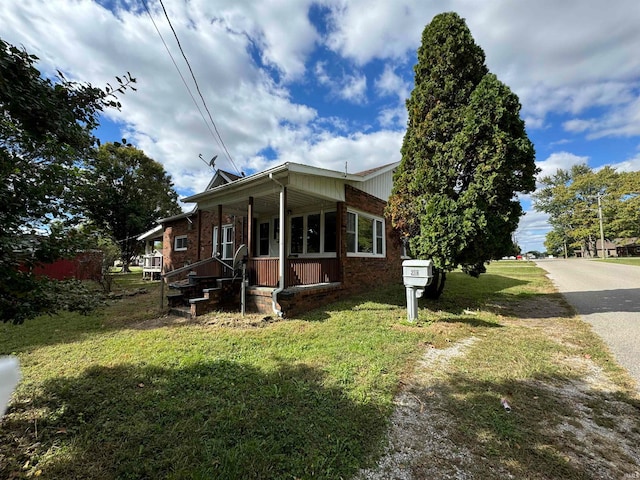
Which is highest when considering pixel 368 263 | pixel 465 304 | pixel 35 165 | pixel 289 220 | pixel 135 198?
pixel 135 198

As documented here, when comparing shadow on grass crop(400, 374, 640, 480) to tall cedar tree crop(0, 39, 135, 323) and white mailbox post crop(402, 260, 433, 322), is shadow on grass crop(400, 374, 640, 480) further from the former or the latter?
tall cedar tree crop(0, 39, 135, 323)

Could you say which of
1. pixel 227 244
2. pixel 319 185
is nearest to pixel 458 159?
pixel 319 185

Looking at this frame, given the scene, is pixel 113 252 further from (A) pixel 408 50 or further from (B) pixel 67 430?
(A) pixel 408 50

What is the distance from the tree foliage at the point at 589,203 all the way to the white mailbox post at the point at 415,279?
43519 millimetres

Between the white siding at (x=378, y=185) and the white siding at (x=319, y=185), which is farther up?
the white siding at (x=378, y=185)

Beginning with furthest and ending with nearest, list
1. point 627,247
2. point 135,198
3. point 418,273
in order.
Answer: point 627,247 < point 135,198 < point 418,273

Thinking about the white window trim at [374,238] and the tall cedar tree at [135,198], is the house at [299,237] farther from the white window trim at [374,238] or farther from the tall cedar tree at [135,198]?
the tall cedar tree at [135,198]

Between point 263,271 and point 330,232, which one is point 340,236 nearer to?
point 330,232

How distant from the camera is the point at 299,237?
10.0 metres

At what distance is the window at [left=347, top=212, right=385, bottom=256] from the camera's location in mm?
9180

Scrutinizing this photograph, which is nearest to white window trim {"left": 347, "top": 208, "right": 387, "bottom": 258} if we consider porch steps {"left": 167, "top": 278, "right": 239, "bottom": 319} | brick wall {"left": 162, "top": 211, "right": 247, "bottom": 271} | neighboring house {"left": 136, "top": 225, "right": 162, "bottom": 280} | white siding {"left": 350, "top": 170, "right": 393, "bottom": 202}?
white siding {"left": 350, "top": 170, "right": 393, "bottom": 202}

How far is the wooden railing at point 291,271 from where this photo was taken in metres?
7.33

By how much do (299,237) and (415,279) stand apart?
5.13 meters

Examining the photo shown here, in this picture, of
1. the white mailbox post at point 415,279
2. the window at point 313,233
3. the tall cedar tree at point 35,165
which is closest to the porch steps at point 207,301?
the window at point 313,233
